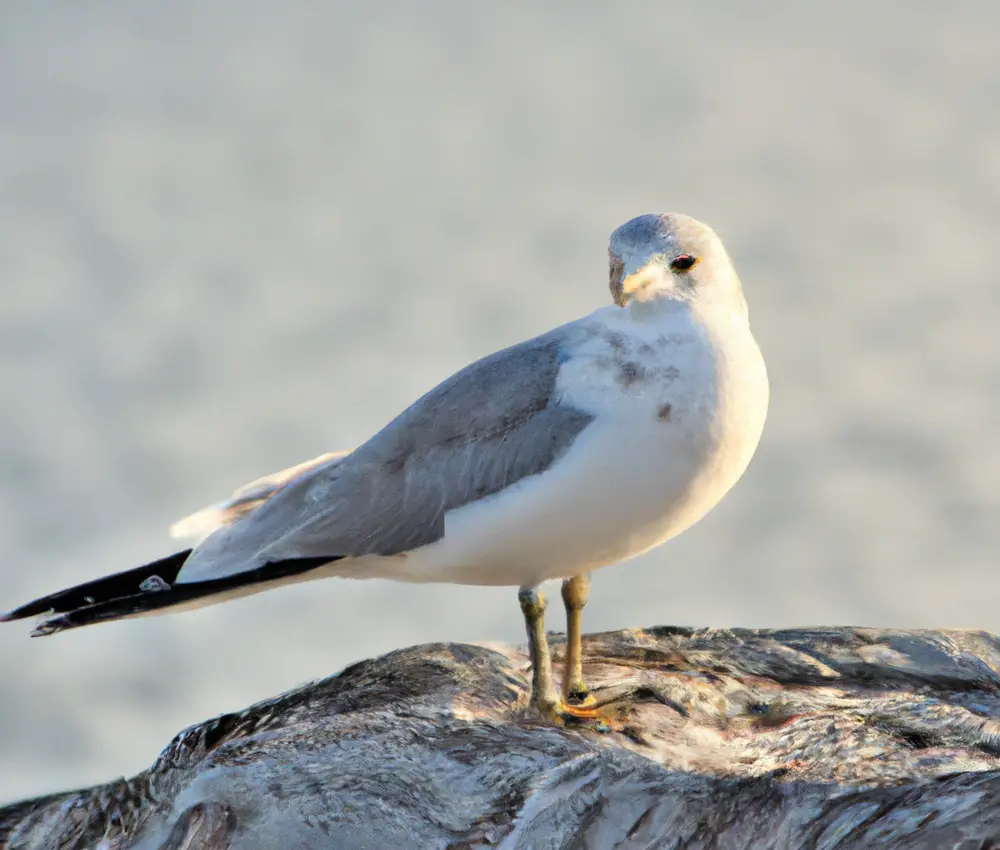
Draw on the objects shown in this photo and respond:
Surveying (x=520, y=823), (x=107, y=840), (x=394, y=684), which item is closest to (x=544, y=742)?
(x=520, y=823)

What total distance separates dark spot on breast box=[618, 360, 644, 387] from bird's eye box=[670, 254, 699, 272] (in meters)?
0.40

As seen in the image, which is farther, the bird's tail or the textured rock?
the bird's tail

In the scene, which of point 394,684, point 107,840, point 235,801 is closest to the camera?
point 235,801

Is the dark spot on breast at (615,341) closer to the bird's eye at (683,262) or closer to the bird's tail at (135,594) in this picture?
the bird's eye at (683,262)

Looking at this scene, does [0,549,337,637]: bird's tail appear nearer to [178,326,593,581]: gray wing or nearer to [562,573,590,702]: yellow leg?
[178,326,593,581]: gray wing

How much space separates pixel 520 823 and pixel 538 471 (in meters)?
1.27

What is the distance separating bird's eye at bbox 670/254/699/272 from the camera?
5.89 metres

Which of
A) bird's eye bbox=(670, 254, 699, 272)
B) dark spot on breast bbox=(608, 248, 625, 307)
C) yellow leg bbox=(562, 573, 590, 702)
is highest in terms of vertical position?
bird's eye bbox=(670, 254, 699, 272)

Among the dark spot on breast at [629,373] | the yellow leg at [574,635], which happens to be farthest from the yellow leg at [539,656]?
the dark spot on breast at [629,373]

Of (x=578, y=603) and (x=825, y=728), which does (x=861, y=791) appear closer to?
(x=825, y=728)

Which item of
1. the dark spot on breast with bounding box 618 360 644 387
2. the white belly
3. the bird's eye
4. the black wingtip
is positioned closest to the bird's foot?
the white belly

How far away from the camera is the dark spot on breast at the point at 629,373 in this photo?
579 cm

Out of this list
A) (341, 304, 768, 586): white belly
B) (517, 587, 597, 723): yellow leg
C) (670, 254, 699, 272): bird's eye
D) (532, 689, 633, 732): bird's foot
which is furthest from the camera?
(517, 587, 597, 723): yellow leg

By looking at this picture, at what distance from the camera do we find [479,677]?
6539 mm
